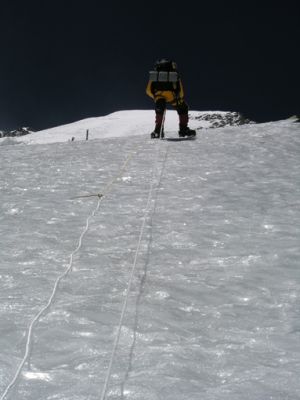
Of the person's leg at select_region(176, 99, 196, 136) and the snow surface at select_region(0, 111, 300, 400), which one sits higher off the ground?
the person's leg at select_region(176, 99, 196, 136)

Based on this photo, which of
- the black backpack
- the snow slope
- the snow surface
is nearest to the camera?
the snow surface

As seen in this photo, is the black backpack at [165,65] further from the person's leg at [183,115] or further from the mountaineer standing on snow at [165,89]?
the person's leg at [183,115]

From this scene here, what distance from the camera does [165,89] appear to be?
1219 centimetres

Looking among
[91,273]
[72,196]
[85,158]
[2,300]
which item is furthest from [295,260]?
[85,158]

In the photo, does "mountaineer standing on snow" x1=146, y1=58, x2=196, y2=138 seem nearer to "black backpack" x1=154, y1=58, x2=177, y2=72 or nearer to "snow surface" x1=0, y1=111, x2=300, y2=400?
"black backpack" x1=154, y1=58, x2=177, y2=72

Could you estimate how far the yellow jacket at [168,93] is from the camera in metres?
12.2

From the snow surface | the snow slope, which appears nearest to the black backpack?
the snow surface

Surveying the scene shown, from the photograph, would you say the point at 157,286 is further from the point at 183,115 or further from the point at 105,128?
the point at 105,128

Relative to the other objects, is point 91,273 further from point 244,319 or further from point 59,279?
point 244,319

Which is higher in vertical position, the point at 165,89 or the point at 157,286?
the point at 165,89

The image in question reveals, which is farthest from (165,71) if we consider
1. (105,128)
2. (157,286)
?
(105,128)

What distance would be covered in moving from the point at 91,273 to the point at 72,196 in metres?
2.92

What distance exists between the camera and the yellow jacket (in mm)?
12156

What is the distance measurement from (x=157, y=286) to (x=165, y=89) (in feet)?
29.2
